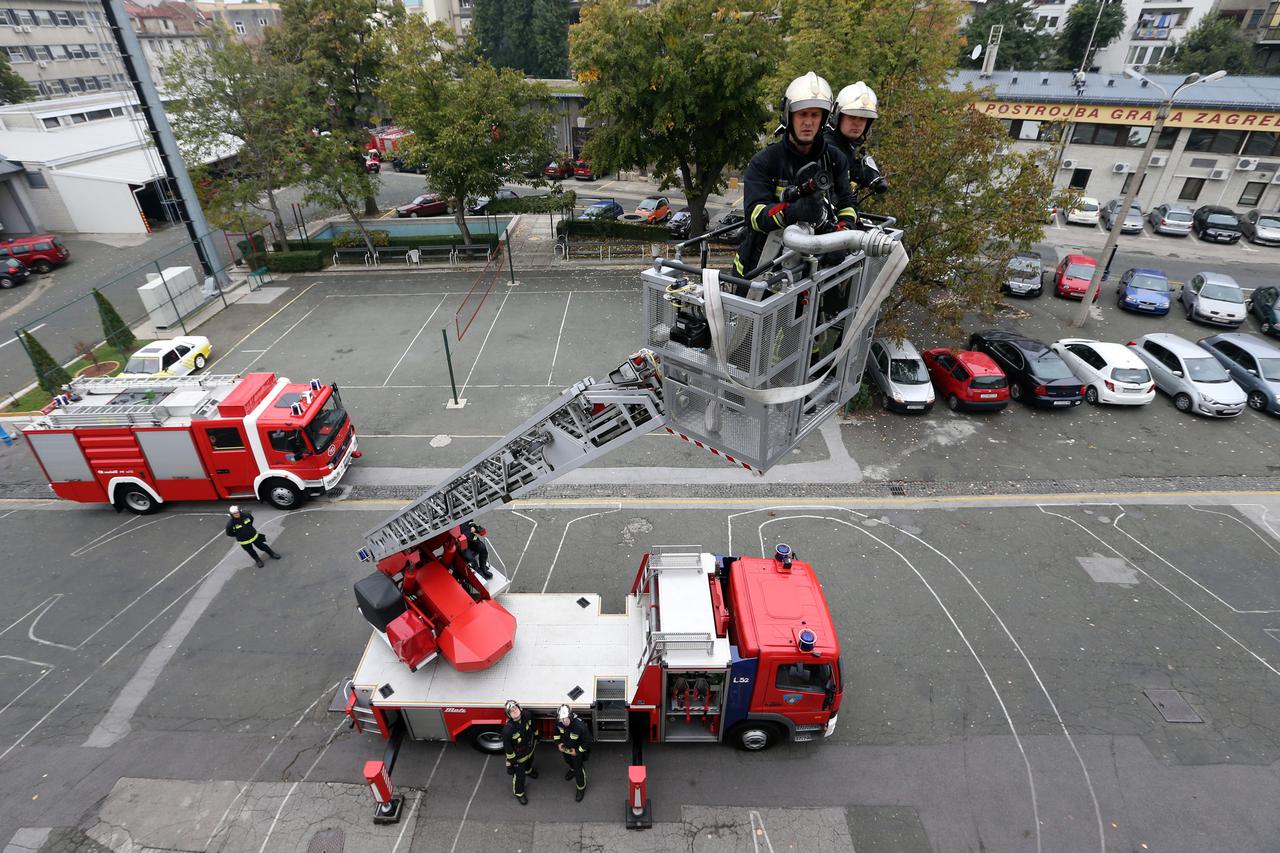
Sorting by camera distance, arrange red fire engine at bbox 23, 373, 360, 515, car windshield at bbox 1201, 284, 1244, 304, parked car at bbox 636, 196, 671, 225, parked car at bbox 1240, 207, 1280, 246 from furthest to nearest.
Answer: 1. parked car at bbox 636, 196, 671, 225
2. parked car at bbox 1240, 207, 1280, 246
3. car windshield at bbox 1201, 284, 1244, 304
4. red fire engine at bbox 23, 373, 360, 515

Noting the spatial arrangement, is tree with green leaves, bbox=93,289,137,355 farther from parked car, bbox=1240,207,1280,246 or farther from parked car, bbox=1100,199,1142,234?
parked car, bbox=1240,207,1280,246

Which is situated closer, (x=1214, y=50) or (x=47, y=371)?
(x=47, y=371)

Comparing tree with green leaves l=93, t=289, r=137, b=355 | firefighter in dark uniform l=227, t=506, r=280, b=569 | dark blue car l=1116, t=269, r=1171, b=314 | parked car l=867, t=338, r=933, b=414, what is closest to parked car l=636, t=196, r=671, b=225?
parked car l=867, t=338, r=933, b=414

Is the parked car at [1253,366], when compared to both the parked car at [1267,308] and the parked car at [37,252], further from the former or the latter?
the parked car at [37,252]

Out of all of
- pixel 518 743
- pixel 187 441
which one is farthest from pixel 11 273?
pixel 518 743

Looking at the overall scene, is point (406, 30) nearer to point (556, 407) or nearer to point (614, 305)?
point (614, 305)

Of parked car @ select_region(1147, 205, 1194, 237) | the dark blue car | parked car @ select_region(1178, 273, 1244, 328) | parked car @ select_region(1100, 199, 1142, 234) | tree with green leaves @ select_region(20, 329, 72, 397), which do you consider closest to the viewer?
tree with green leaves @ select_region(20, 329, 72, 397)

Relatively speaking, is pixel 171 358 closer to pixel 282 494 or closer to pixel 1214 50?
pixel 282 494
